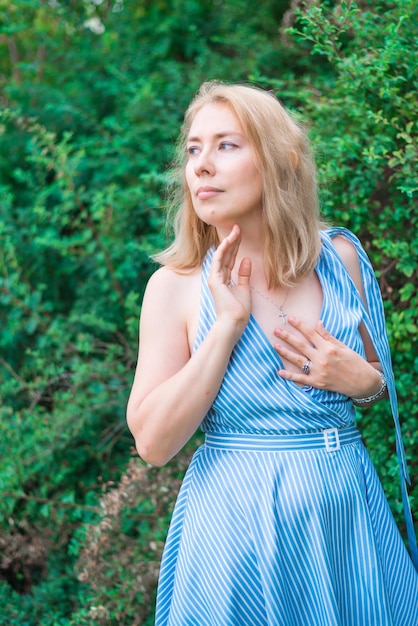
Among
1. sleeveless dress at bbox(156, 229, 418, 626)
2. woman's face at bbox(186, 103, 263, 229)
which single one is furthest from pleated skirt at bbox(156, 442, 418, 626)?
woman's face at bbox(186, 103, 263, 229)

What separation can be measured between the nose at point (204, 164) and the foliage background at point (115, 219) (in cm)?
81

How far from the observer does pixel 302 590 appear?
5.85 ft

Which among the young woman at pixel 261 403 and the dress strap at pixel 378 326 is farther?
the dress strap at pixel 378 326

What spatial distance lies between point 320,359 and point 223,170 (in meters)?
0.56

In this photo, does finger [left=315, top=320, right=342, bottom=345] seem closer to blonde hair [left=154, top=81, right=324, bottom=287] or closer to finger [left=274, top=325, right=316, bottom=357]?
finger [left=274, top=325, right=316, bottom=357]

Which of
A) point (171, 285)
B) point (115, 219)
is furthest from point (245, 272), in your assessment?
point (115, 219)

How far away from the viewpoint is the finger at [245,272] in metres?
1.86

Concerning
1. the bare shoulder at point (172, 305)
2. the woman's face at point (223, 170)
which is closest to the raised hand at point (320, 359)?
the bare shoulder at point (172, 305)

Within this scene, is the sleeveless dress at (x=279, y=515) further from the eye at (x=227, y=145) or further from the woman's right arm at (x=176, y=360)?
the eye at (x=227, y=145)

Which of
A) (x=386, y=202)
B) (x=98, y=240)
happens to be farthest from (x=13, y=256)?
(x=386, y=202)

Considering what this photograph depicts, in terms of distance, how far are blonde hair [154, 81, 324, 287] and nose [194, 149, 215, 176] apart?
0.40 feet

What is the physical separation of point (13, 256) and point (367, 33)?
6.94 feet

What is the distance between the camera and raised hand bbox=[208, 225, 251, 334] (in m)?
1.76

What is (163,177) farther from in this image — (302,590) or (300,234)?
(302,590)
